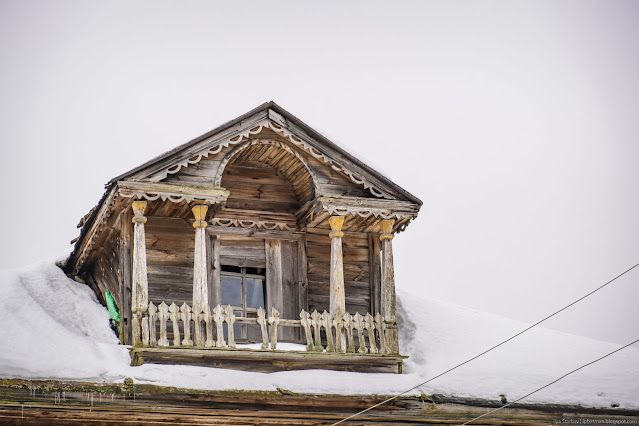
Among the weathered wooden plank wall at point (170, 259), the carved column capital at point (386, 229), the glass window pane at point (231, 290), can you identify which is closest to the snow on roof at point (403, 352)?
the weathered wooden plank wall at point (170, 259)

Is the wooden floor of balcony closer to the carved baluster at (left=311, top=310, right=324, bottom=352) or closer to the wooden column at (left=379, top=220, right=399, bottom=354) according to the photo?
the carved baluster at (left=311, top=310, right=324, bottom=352)

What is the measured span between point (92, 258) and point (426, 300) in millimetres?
6317

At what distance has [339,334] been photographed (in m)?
20.5

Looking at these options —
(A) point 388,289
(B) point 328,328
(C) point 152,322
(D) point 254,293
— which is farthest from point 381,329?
(C) point 152,322

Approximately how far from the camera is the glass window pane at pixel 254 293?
2175cm

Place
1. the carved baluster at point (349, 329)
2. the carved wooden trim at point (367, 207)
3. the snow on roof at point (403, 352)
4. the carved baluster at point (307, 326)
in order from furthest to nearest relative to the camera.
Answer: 1. the carved wooden trim at point (367, 207)
2. the carved baluster at point (349, 329)
3. the carved baluster at point (307, 326)
4. the snow on roof at point (403, 352)

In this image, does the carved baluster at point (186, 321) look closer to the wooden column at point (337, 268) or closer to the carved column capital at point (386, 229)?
the wooden column at point (337, 268)

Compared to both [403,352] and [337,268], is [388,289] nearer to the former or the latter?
[337,268]

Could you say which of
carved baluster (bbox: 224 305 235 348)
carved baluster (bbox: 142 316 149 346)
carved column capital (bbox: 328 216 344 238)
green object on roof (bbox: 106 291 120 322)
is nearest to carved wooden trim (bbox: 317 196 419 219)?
carved column capital (bbox: 328 216 344 238)

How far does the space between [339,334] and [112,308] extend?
4136 mm

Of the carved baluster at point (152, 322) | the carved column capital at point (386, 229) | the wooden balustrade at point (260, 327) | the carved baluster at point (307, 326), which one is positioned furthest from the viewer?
the carved column capital at point (386, 229)

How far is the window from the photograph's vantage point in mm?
21344

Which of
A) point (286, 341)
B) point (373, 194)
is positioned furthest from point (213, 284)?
point (373, 194)

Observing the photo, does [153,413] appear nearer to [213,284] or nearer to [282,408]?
[282,408]
